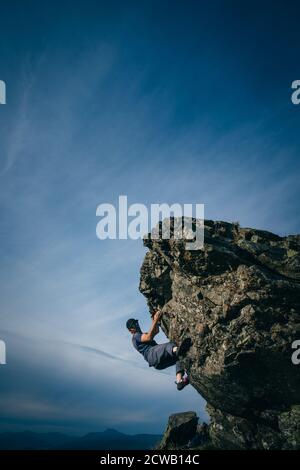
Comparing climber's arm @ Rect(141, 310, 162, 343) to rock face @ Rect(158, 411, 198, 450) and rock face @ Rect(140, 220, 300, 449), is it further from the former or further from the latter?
rock face @ Rect(158, 411, 198, 450)

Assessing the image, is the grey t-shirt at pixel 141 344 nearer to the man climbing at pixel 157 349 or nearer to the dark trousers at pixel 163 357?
the man climbing at pixel 157 349

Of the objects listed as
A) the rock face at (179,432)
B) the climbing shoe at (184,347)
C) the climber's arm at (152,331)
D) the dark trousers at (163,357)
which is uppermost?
the climber's arm at (152,331)

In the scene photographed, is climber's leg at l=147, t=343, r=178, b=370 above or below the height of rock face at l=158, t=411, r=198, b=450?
above

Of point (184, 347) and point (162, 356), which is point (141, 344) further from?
point (184, 347)

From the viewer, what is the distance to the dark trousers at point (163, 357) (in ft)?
65.2

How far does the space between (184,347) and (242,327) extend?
4.30 meters

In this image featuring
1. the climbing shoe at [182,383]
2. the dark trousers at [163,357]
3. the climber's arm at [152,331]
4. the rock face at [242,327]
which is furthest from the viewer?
the climber's arm at [152,331]

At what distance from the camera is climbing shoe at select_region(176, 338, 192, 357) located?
19.1 meters

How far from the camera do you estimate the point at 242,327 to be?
17.0 meters


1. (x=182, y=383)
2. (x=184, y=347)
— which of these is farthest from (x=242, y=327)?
(x=182, y=383)

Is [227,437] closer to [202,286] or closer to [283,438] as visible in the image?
[283,438]

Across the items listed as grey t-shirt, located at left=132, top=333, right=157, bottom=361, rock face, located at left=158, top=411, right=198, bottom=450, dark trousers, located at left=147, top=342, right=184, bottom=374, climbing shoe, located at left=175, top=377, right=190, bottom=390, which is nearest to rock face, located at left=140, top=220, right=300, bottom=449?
climbing shoe, located at left=175, top=377, right=190, bottom=390

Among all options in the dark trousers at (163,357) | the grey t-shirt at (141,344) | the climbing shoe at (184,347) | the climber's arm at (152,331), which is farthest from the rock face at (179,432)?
the climber's arm at (152,331)
